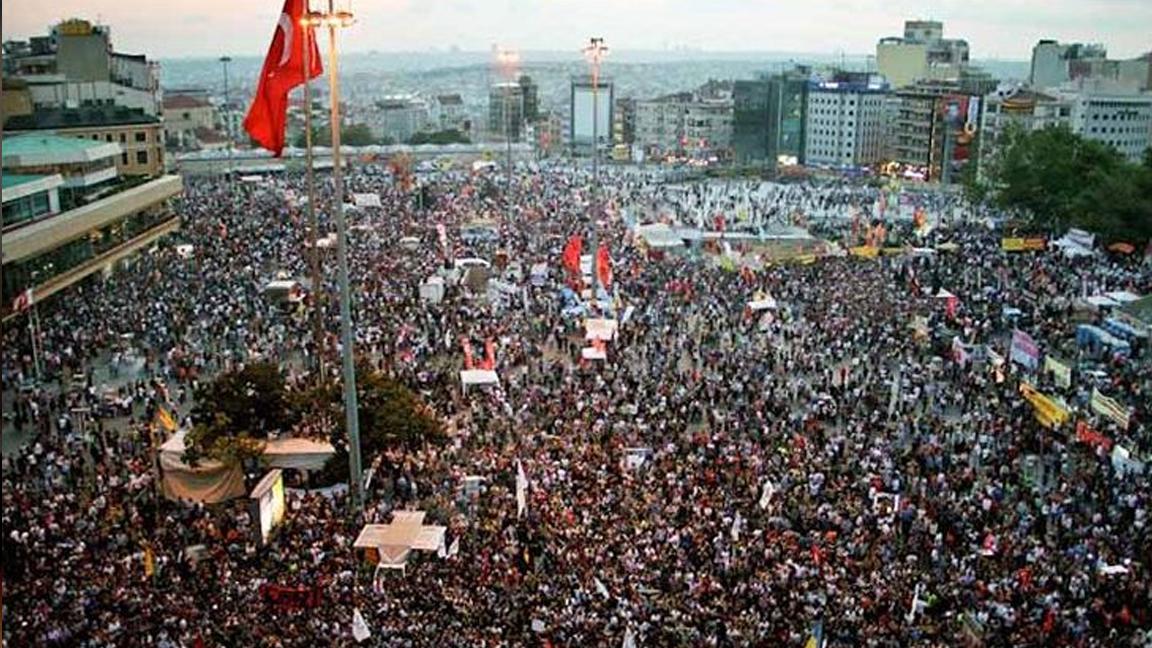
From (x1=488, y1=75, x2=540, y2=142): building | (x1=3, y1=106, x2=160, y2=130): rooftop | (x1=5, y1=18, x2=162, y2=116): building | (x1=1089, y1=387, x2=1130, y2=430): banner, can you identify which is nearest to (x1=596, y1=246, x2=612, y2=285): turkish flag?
(x1=1089, y1=387, x2=1130, y2=430): banner

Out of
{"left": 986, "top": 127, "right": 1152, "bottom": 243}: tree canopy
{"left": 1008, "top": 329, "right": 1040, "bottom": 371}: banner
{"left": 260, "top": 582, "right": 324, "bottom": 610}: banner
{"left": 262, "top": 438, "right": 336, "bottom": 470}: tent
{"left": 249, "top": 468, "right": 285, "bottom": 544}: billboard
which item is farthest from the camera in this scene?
{"left": 986, "top": 127, "right": 1152, "bottom": 243}: tree canopy

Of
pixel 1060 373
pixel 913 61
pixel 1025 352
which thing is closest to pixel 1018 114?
pixel 913 61

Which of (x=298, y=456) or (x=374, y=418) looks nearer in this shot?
(x=298, y=456)

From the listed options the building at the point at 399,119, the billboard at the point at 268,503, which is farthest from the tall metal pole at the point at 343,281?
the building at the point at 399,119

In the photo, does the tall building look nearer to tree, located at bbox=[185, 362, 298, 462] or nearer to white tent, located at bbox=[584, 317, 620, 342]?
white tent, located at bbox=[584, 317, 620, 342]

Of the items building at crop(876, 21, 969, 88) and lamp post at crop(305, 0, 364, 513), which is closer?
lamp post at crop(305, 0, 364, 513)

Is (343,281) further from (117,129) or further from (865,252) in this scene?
(117,129)

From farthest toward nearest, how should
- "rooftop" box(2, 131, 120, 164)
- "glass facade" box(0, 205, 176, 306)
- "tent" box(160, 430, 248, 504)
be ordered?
"rooftop" box(2, 131, 120, 164) < "glass facade" box(0, 205, 176, 306) < "tent" box(160, 430, 248, 504)

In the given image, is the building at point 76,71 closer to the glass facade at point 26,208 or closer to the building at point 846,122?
the glass facade at point 26,208
